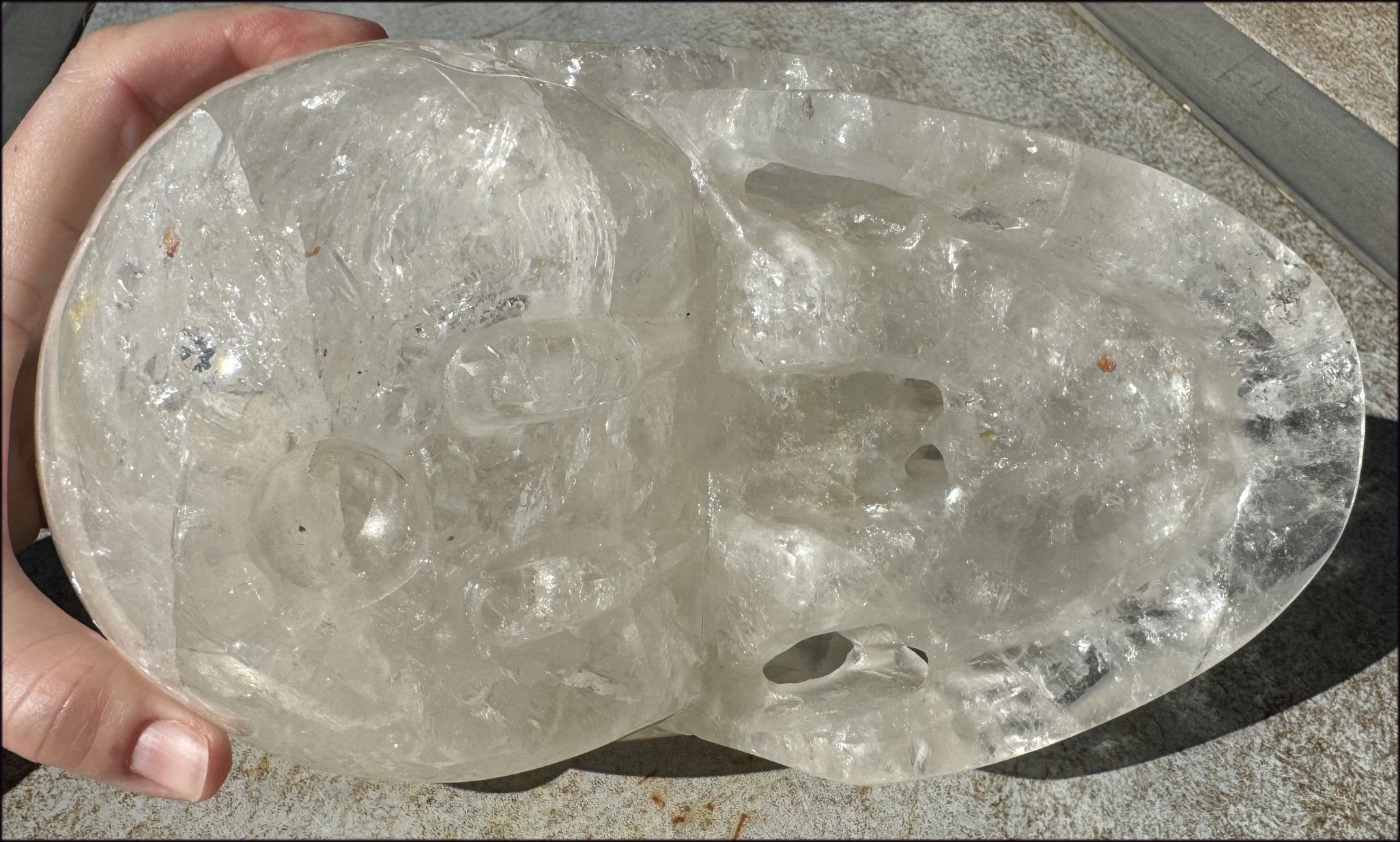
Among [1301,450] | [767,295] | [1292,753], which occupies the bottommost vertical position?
[1292,753]

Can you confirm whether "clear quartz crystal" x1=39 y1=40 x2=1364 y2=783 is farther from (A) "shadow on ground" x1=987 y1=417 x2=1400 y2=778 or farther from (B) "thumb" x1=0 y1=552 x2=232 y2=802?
(A) "shadow on ground" x1=987 y1=417 x2=1400 y2=778

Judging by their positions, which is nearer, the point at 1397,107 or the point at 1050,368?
the point at 1050,368

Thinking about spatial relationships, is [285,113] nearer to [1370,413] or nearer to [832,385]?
[832,385]

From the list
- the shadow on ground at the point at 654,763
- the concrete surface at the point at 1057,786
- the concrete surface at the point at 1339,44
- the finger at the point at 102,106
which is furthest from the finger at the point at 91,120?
the concrete surface at the point at 1339,44

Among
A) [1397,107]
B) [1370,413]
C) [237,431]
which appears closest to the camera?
[237,431]

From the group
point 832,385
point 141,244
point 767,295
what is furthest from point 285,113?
point 832,385

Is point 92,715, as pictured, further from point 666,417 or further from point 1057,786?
point 1057,786

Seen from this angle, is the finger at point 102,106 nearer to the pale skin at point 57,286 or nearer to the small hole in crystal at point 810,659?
the pale skin at point 57,286
